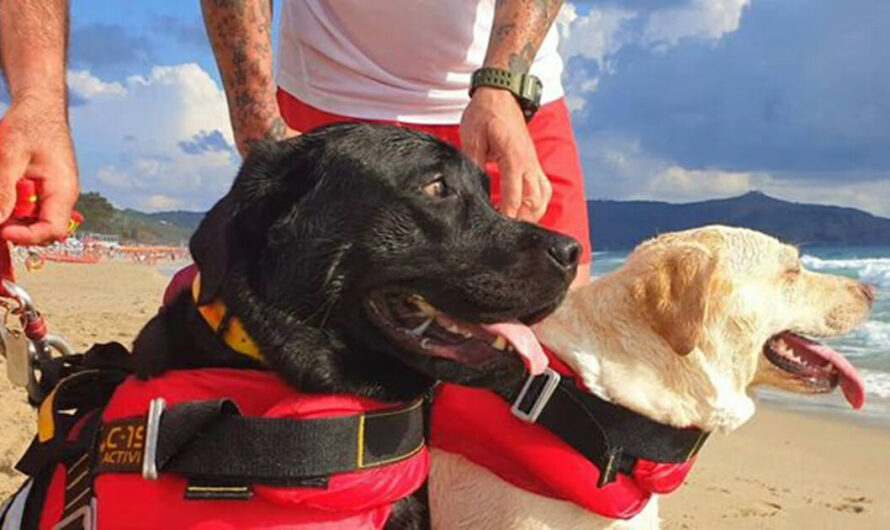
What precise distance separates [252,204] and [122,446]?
2.01 ft

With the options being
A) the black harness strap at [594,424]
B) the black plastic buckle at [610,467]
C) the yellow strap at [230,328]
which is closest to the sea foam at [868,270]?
the black harness strap at [594,424]

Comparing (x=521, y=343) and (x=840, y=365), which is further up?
A: (x=521, y=343)

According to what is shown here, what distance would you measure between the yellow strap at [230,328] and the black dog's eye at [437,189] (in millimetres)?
545

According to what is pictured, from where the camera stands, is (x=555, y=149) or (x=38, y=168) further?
(x=555, y=149)

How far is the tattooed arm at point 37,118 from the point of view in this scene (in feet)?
7.26

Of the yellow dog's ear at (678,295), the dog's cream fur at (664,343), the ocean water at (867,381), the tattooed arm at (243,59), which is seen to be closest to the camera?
the dog's cream fur at (664,343)

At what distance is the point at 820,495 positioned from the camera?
21.0 feet

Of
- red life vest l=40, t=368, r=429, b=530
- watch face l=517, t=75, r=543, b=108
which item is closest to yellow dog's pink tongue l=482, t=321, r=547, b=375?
red life vest l=40, t=368, r=429, b=530

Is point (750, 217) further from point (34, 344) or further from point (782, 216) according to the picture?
point (34, 344)

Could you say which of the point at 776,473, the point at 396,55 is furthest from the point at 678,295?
the point at 776,473

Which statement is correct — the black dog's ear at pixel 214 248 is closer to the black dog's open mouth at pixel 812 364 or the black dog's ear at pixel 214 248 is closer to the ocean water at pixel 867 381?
the black dog's open mouth at pixel 812 364

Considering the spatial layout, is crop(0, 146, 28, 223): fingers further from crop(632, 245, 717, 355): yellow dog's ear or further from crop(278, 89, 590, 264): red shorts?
crop(632, 245, 717, 355): yellow dog's ear

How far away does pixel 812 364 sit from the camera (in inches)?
134

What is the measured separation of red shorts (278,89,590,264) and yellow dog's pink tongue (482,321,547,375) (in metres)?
1.02
